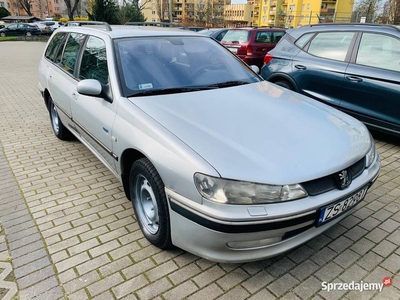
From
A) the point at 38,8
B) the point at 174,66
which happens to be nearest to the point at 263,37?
the point at 174,66

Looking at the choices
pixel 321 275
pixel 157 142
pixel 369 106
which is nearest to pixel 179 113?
pixel 157 142

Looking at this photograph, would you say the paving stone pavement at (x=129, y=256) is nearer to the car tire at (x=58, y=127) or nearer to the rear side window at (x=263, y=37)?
the car tire at (x=58, y=127)

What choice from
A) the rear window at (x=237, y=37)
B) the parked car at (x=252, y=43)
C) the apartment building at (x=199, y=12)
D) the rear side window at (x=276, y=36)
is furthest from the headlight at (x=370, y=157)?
the apartment building at (x=199, y=12)

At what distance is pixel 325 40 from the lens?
5.27 metres

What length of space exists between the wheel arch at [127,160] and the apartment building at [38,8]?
89.2 metres

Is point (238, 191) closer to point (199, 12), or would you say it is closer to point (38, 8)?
point (199, 12)

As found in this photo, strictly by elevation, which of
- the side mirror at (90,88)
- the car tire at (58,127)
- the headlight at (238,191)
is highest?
the side mirror at (90,88)

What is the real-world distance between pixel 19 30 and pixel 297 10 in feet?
157

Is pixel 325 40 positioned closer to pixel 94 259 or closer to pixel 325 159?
pixel 325 159

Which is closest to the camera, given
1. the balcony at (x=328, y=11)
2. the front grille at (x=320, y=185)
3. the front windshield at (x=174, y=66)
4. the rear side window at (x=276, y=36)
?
the front grille at (x=320, y=185)

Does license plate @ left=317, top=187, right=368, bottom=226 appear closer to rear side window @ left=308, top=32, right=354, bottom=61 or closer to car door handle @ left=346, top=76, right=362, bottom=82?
car door handle @ left=346, top=76, right=362, bottom=82

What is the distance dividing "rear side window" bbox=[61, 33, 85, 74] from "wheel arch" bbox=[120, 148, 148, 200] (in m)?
1.70

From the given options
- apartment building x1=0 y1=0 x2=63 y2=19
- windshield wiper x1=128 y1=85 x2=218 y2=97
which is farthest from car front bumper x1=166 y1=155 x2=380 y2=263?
apartment building x1=0 y1=0 x2=63 y2=19

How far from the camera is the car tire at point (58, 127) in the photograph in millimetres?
4746
